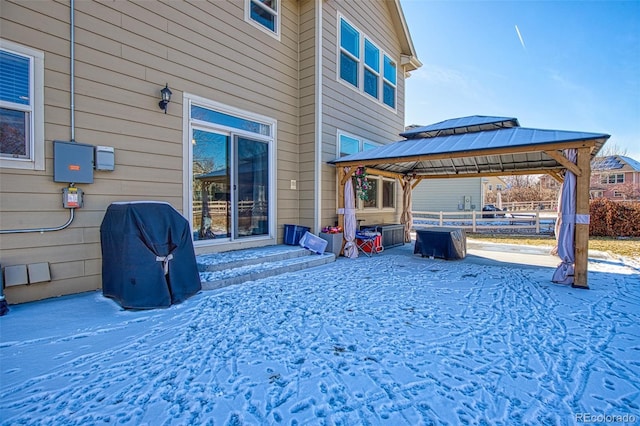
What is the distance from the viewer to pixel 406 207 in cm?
971

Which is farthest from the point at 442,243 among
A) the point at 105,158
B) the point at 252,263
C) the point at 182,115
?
the point at 105,158

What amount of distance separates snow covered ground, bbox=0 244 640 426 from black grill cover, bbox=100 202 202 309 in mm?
184

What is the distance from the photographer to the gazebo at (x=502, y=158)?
4.61 meters

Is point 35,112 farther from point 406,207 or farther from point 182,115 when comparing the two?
point 406,207

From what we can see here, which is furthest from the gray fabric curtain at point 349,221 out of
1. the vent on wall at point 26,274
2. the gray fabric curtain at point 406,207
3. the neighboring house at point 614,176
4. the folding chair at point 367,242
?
the neighboring house at point 614,176

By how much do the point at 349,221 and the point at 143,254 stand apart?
4.48m

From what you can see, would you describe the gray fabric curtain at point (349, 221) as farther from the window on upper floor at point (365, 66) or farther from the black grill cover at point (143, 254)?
the black grill cover at point (143, 254)

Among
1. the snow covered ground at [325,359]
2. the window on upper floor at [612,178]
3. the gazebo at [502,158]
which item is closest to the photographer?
the snow covered ground at [325,359]

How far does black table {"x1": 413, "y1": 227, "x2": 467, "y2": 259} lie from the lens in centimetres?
687

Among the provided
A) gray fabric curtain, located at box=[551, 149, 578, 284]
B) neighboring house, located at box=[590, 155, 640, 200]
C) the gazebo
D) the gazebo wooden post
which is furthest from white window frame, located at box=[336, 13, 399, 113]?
neighboring house, located at box=[590, 155, 640, 200]

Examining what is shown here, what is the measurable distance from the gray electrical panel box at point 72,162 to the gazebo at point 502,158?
15.3 ft

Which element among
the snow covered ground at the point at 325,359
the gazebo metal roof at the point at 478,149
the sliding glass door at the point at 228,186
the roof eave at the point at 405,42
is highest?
the roof eave at the point at 405,42

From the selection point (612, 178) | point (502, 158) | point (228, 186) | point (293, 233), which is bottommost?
point (293, 233)

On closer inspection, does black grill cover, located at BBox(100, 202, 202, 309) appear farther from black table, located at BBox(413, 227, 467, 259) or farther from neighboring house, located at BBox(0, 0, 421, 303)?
black table, located at BBox(413, 227, 467, 259)
